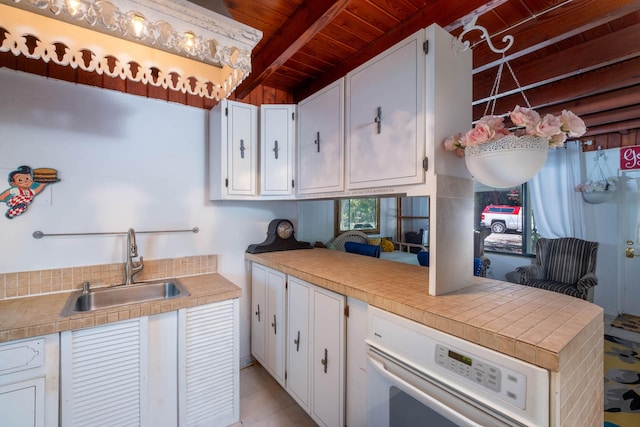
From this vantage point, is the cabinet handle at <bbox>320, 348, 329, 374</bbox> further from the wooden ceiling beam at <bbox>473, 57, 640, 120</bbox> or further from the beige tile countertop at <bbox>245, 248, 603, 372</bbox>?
the wooden ceiling beam at <bbox>473, 57, 640, 120</bbox>

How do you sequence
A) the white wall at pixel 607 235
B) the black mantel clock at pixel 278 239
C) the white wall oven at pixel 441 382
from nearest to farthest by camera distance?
1. the white wall oven at pixel 441 382
2. the black mantel clock at pixel 278 239
3. the white wall at pixel 607 235

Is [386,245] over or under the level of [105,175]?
under

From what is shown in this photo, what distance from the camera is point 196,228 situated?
6.98 ft

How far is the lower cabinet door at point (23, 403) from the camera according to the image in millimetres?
1144

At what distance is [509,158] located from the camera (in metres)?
1.05

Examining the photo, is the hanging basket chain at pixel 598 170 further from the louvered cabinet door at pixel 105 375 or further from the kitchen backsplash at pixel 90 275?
the louvered cabinet door at pixel 105 375

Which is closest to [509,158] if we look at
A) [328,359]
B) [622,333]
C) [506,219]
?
[328,359]

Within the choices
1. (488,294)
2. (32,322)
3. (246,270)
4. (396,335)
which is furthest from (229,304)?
(488,294)

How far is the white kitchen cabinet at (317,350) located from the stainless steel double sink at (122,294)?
26.9 inches

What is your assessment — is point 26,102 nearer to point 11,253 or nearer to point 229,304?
point 11,253

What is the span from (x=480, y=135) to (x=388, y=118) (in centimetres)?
49

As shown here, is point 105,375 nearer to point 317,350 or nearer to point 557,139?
point 317,350

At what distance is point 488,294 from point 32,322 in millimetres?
1998

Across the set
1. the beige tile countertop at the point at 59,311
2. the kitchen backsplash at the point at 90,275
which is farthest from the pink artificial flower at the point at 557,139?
the kitchen backsplash at the point at 90,275
